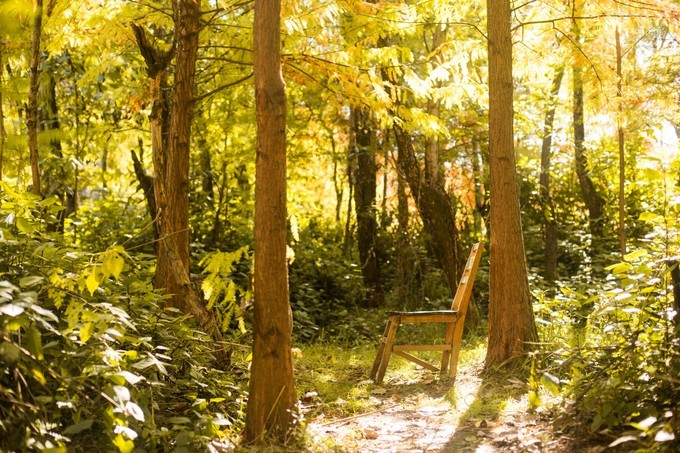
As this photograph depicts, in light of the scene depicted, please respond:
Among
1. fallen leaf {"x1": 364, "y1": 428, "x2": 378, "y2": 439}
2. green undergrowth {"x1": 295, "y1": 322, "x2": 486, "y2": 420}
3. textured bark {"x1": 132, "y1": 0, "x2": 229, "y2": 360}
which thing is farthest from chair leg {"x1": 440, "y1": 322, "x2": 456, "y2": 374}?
textured bark {"x1": 132, "y1": 0, "x2": 229, "y2": 360}

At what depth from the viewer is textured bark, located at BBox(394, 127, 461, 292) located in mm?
10922

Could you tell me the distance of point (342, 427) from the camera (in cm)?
561

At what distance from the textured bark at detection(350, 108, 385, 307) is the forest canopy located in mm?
45

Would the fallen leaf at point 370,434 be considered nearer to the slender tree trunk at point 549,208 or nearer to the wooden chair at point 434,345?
the wooden chair at point 434,345

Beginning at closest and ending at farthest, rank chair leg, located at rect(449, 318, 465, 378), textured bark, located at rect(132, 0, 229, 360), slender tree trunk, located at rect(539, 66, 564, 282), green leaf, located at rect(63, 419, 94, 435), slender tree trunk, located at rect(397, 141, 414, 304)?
green leaf, located at rect(63, 419, 94, 435)
textured bark, located at rect(132, 0, 229, 360)
chair leg, located at rect(449, 318, 465, 378)
slender tree trunk, located at rect(397, 141, 414, 304)
slender tree trunk, located at rect(539, 66, 564, 282)

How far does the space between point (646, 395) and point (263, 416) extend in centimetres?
255

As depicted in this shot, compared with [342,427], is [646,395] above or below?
above

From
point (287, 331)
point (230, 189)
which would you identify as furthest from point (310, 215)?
point (287, 331)

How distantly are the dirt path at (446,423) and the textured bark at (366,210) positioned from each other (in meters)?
6.18

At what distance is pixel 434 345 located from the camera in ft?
23.5

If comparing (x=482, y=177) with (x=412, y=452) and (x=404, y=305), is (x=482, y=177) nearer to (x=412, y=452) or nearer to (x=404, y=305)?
(x=404, y=305)

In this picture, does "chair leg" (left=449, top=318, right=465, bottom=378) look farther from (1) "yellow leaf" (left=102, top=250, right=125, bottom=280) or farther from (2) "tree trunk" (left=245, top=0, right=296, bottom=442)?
(1) "yellow leaf" (left=102, top=250, right=125, bottom=280)

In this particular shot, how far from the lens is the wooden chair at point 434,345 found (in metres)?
7.18

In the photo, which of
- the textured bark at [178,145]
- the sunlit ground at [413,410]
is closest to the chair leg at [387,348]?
the sunlit ground at [413,410]
